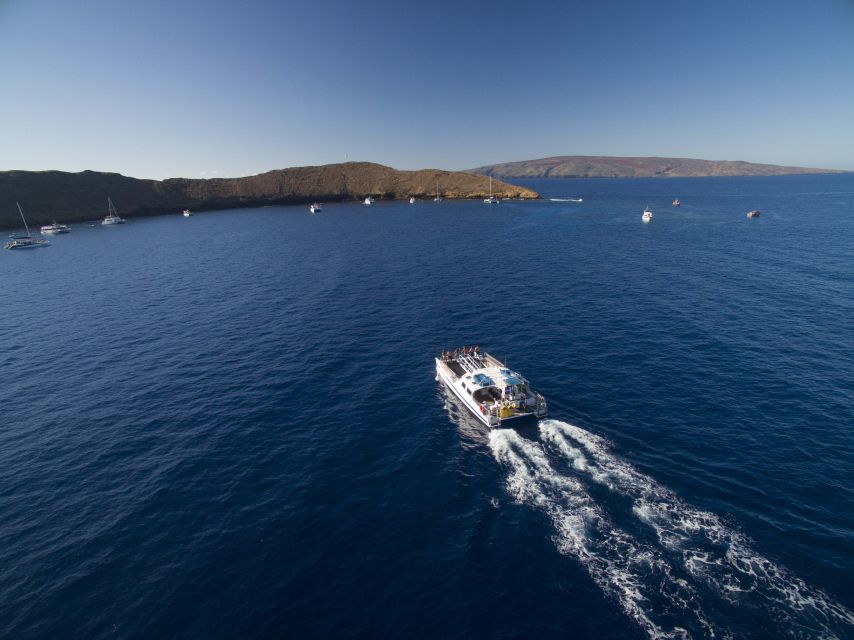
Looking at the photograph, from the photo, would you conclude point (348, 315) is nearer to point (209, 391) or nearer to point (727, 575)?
point (209, 391)

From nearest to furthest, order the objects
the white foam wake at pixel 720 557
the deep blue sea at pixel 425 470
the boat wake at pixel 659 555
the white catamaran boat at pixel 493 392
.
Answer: the boat wake at pixel 659 555 < the white foam wake at pixel 720 557 < the deep blue sea at pixel 425 470 < the white catamaran boat at pixel 493 392

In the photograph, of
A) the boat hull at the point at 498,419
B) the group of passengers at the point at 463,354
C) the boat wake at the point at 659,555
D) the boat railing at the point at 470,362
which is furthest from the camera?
the group of passengers at the point at 463,354

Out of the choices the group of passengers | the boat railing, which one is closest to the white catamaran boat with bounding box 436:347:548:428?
the boat railing

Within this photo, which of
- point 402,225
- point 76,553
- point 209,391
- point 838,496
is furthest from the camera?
point 402,225

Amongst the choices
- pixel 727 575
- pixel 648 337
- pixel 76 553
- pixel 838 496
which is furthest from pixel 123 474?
pixel 648 337

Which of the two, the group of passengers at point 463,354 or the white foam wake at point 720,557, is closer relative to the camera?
the white foam wake at point 720,557

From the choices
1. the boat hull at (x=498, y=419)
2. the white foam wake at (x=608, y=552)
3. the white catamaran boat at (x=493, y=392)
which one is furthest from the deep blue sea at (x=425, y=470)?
the white catamaran boat at (x=493, y=392)

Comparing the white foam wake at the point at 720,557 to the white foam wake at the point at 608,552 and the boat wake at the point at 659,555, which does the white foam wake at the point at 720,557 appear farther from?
the white foam wake at the point at 608,552
